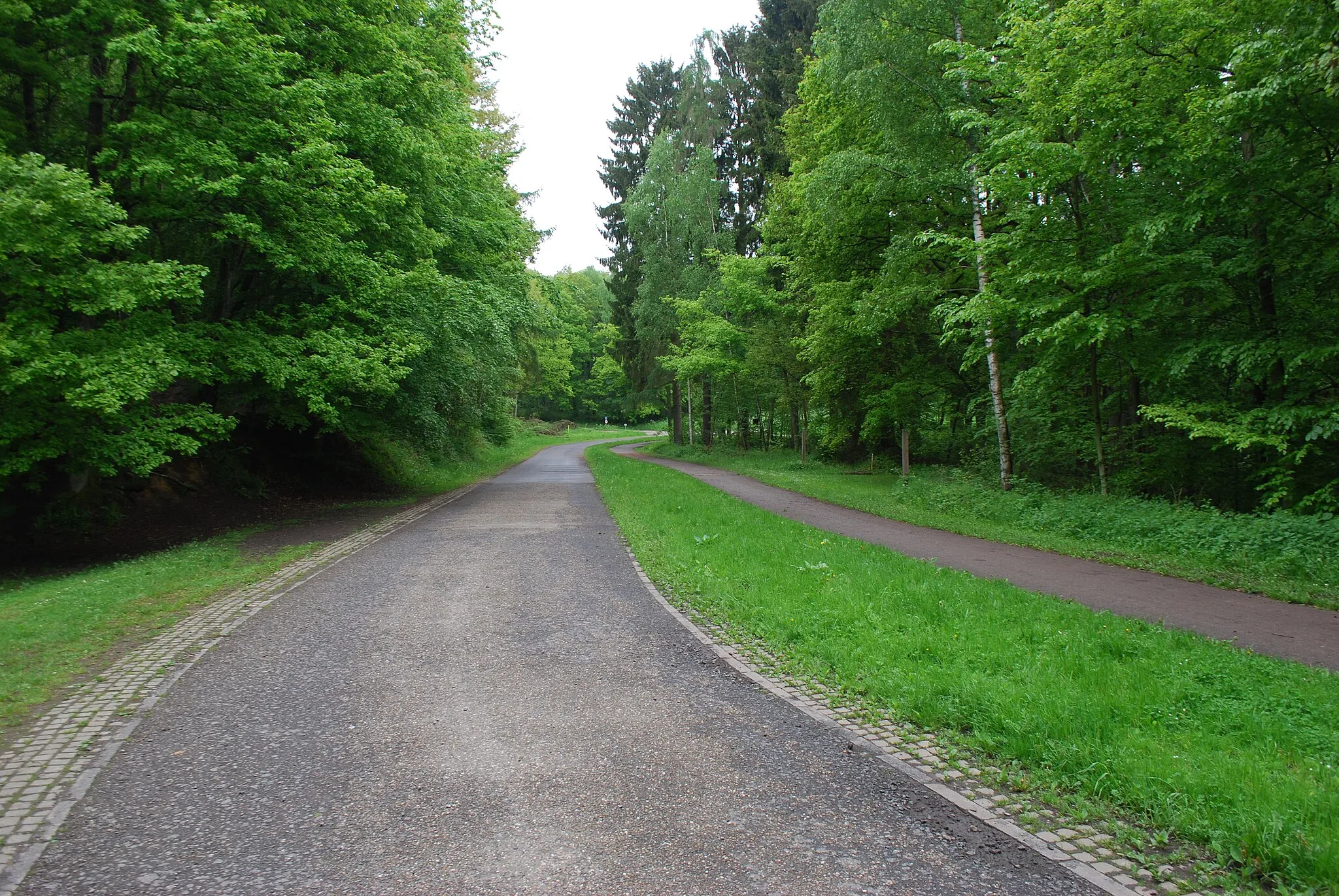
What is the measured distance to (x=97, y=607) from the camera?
7664mm

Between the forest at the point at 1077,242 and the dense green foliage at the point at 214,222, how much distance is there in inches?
388

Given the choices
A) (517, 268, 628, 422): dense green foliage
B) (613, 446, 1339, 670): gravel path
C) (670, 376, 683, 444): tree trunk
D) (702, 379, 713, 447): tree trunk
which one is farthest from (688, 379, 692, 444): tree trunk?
(613, 446, 1339, 670): gravel path

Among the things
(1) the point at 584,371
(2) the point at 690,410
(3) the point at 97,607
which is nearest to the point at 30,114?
(3) the point at 97,607

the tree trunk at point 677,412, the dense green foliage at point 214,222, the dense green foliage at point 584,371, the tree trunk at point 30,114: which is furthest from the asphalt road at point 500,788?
the tree trunk at point 677,412

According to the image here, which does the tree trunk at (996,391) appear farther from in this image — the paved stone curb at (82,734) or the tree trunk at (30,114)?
the tree trunk at (30,114)

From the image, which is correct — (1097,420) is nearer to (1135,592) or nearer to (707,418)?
(1135,592)

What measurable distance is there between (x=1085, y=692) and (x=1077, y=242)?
10.7 m

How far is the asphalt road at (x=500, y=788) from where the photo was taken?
306 centimetres

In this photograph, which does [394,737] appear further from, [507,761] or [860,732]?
[860,732]

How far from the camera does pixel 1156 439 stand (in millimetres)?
12930

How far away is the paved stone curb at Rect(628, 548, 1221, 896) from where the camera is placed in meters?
3.00

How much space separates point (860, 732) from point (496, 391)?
2285 cm

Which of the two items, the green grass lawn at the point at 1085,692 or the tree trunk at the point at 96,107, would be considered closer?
the green grass lawn at the point at 1085,692

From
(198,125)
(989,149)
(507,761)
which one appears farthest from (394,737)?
(989,149)
